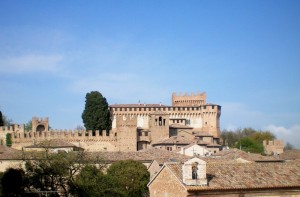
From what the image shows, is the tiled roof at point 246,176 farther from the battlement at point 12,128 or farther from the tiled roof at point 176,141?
the battlement at point 12,128

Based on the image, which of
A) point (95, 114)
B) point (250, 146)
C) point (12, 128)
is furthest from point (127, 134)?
point (250, 146)

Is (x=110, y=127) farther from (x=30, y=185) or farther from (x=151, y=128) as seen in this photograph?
(x=30, y=185)

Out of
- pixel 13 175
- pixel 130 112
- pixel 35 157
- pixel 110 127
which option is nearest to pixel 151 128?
pixel 110 127

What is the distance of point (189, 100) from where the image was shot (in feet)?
294

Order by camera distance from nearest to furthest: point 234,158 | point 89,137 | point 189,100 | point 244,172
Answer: point 244,172
point 234,158
point 89,137
point 189,100

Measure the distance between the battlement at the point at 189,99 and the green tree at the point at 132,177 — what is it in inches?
1839

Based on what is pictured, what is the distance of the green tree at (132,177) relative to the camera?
41094 millimetres

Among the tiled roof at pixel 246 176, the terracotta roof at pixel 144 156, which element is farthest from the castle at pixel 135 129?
the tiled roof at pixel 246 176

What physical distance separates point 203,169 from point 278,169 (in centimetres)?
608

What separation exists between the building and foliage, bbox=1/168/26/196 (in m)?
8.99

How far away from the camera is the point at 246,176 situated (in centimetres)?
3020

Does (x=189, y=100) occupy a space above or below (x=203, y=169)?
above

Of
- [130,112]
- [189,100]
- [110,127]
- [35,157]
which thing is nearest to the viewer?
[35,157]

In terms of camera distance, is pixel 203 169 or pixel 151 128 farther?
pixel 151 128
